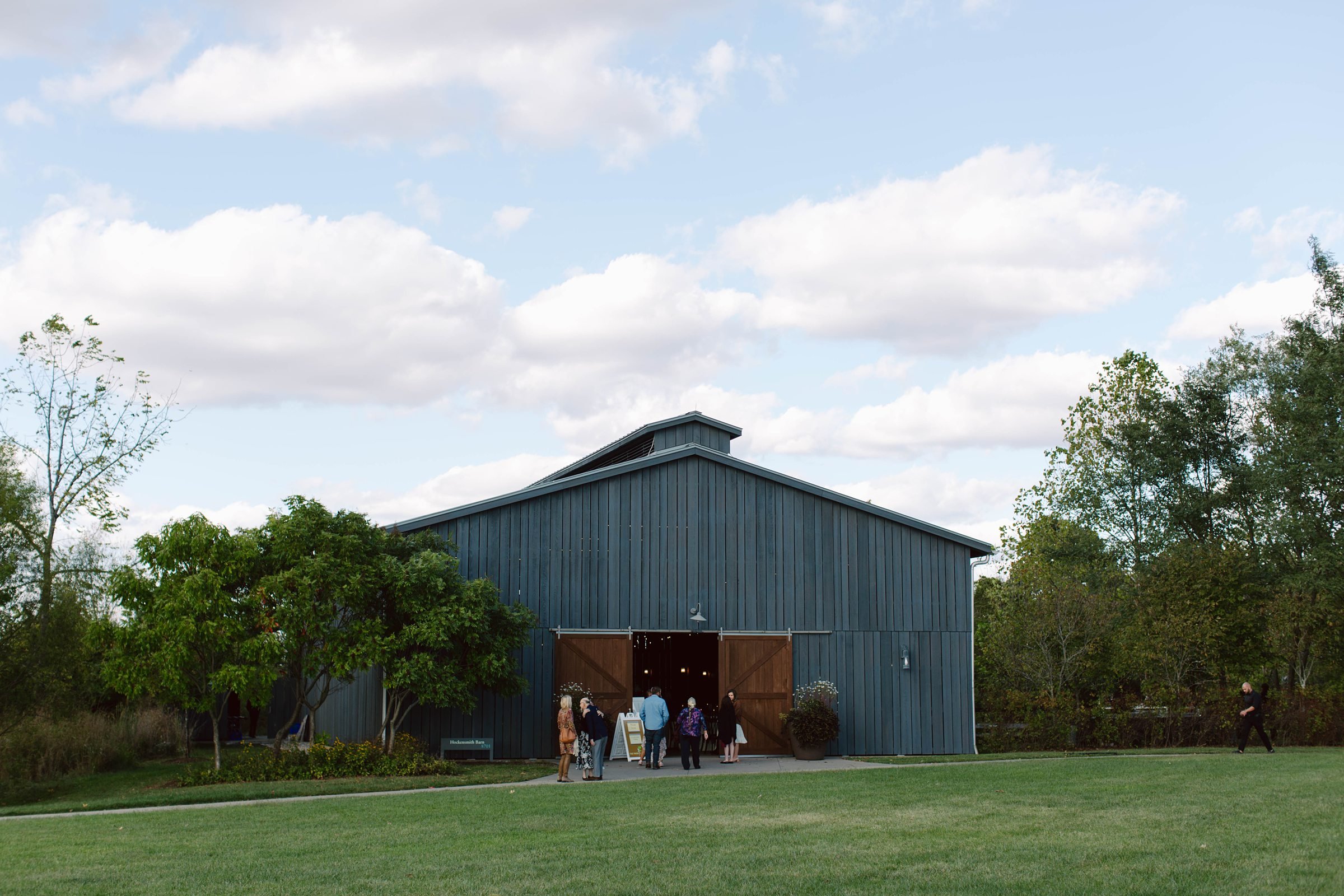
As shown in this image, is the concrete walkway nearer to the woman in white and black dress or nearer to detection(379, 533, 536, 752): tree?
the woman in white and black dress

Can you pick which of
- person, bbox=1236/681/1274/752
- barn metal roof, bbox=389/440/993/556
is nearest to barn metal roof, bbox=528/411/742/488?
barn metal roof, bbox=389/440/993/556

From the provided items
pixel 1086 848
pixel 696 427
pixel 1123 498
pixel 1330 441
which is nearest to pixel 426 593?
pixel 696 427

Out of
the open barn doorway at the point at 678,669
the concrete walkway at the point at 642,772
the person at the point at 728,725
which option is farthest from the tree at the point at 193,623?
the open barn doorway at the point at 678,669

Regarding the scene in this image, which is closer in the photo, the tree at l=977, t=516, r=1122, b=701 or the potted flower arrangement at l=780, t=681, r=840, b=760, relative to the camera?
the potted flower arrangement at l=780, t=681, r=840, b=760

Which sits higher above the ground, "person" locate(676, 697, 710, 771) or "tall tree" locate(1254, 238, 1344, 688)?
"tall tree" locate(1254, 238, 1344, 688)

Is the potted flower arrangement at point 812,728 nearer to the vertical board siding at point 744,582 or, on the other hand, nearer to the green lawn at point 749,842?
the vertical board siding at point 744,582

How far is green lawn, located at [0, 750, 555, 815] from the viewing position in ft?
53.4

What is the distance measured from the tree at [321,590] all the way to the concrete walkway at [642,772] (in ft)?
10.9

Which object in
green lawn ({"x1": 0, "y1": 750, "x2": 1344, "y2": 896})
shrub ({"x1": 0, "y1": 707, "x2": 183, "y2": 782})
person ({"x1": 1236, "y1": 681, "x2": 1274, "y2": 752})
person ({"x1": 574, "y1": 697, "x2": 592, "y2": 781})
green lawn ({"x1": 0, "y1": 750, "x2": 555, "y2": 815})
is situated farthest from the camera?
shrub ({"x1": 0, "y1": 707, "x2": 183, "y2": 782})

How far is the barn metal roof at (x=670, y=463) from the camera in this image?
22266mm

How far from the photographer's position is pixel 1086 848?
956cm

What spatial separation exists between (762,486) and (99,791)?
13.4 meters

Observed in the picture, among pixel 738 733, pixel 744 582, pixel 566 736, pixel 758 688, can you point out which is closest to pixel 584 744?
pixel 566 736

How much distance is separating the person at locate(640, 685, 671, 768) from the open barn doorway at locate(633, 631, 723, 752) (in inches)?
361
